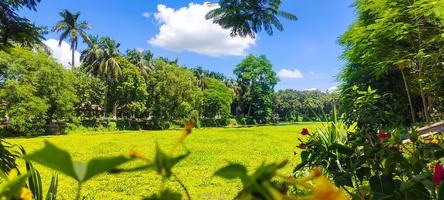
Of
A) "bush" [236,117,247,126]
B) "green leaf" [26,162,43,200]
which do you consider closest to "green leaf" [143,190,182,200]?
"green leaf" [26,162,43,200]

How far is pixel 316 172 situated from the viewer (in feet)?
0.86

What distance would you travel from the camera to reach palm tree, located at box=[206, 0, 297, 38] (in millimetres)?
2607

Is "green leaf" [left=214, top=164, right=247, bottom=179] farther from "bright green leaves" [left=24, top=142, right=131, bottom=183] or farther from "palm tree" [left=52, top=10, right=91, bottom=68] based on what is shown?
"palm tree" [left=52, top=10, right=91, bottom=68]

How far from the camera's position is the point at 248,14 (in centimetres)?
266

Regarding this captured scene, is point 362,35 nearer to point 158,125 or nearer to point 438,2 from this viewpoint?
point 438,2

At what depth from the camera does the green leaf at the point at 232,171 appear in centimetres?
27

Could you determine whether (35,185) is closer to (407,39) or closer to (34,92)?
(407,39)

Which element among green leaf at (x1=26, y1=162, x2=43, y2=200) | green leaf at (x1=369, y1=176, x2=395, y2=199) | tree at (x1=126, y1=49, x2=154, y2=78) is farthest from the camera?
tree at (x1=126, y1=49, x2=154, y2=78)

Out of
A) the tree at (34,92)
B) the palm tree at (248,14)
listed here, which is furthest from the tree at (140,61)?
the palm tree at (248,14)

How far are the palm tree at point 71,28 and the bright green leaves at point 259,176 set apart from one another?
127 feet

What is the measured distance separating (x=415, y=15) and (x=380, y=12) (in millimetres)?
786

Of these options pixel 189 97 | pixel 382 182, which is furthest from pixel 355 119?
pixel 189 97

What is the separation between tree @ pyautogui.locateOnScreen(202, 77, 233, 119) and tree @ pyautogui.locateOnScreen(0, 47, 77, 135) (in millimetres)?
19013

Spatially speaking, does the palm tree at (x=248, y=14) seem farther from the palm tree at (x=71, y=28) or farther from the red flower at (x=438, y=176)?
the palm tree at (x=71, y=28)
